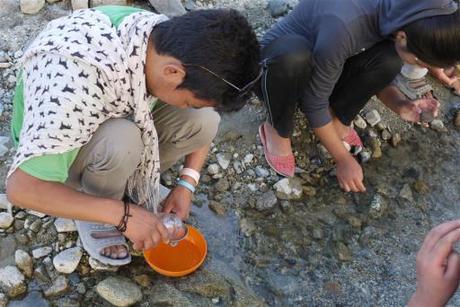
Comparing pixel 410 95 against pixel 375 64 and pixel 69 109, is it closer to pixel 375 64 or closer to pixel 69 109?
pixel 375 64

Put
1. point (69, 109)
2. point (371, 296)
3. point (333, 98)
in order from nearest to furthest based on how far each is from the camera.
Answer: point (69, 109), point (371, 296), point (333, 98)

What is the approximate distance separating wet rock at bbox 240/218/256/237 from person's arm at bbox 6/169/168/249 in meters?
0.56

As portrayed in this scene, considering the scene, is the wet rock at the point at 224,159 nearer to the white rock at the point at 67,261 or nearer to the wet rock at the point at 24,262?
the white rock at the point at 67,261

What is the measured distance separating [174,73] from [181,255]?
778 mm

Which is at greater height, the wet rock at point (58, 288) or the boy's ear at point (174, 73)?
the boy's ear at point (174, 73)

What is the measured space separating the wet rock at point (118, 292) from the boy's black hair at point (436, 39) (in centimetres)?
130

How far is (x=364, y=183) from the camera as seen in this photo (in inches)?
99.1

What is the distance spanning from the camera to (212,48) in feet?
4.80

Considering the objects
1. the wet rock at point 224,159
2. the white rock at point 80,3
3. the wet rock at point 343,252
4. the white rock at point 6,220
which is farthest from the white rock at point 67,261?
the white rock at point 80,3

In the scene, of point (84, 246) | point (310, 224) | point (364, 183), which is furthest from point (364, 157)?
point (84, 246)

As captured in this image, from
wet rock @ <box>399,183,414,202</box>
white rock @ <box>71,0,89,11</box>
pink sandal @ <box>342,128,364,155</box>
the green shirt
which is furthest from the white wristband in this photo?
white rock @ <box>71,0,89,11</box>

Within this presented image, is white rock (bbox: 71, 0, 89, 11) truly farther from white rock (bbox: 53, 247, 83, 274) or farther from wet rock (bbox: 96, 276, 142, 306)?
wet rock (bbox: 96, 276, 142, 306)

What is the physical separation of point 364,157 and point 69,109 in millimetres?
1545

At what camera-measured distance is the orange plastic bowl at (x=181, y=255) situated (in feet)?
6.43
